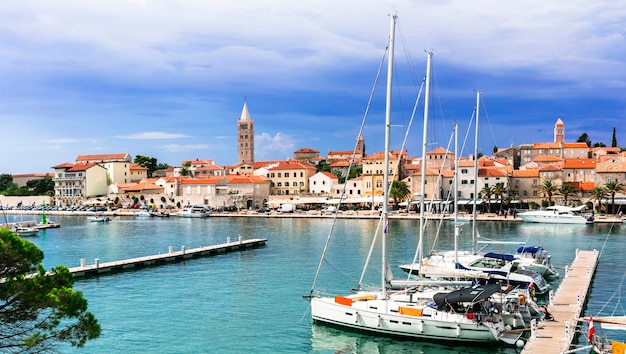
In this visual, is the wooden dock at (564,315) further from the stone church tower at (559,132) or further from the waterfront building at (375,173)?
the stone church tower at (559,132)

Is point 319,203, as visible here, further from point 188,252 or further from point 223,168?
point 188,252

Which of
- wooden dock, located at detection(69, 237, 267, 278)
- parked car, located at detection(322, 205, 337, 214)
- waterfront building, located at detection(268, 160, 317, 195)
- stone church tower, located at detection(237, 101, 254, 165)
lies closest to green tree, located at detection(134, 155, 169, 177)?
stone church tower, located at detection(237, 101, 254, 165)

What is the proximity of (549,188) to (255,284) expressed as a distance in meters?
62.5

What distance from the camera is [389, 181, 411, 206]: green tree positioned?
92.6 meters

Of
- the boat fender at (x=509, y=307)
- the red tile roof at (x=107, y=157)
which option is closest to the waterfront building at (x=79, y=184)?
the red tile roof at (x=107, y=157)

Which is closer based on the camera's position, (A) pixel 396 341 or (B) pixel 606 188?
(A) pixel 396 341

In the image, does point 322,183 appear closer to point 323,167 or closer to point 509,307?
point 323,167

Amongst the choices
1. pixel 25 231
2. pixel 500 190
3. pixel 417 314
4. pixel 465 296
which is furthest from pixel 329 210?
pixel 465 296

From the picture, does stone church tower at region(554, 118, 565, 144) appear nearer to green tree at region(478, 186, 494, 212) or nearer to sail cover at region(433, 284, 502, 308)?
green tree at region(478, 186, 494, 212)

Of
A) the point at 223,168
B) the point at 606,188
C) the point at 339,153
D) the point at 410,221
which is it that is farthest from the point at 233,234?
the point at 339,153

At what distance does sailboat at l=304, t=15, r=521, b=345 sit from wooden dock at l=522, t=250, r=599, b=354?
1109mm

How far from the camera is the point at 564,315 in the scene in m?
22.5

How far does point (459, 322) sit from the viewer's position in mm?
20391

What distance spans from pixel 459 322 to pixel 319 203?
83.6 metres
